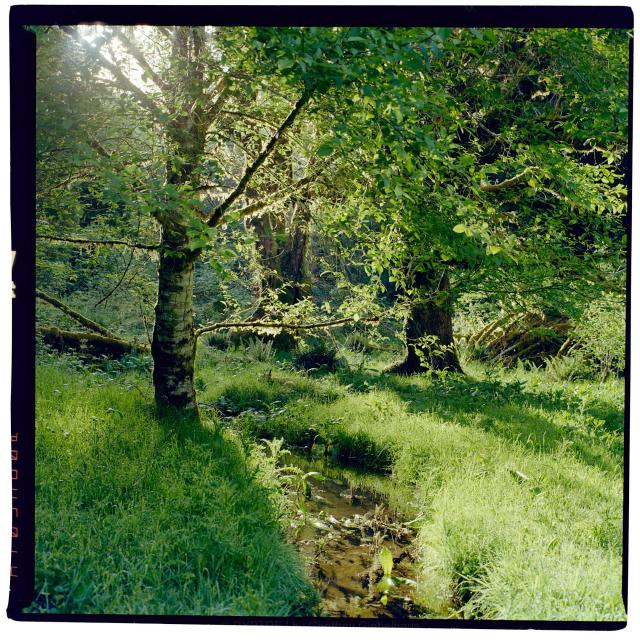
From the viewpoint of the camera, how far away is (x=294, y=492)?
451cm

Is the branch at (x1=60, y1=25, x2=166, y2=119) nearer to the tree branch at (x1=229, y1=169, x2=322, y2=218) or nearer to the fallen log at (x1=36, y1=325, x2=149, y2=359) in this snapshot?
the tree branch at (x1=229, y1=169, x2=322, y2=218)

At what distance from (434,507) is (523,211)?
9.13ft

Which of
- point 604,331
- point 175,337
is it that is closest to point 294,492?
point 175,337

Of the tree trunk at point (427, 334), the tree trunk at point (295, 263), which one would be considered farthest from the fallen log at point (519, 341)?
the tree trunk at point (295, 263)

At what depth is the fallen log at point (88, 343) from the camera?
442cm

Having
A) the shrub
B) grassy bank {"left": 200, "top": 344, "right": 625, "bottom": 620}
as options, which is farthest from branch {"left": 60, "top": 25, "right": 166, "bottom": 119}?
the shrub

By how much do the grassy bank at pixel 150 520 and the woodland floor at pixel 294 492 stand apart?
1 centimetres

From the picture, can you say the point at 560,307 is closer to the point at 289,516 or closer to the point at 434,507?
the point at 434,507

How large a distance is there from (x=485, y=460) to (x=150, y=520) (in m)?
2.69

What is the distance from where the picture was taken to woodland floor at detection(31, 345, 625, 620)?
3070 mm

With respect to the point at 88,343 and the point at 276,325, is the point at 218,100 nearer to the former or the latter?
the point at 276,325

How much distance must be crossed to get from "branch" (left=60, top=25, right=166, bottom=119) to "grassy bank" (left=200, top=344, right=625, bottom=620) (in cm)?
271

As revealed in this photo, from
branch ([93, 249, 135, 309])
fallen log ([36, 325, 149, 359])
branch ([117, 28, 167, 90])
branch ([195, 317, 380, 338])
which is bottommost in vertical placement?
fallen log ([36, 325, 149, 359])

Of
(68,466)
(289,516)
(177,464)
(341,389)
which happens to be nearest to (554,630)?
(289,516)
